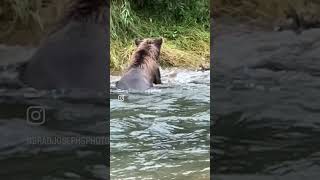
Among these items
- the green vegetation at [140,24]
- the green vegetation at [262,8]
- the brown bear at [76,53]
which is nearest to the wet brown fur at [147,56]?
the brown bear at [76,53]

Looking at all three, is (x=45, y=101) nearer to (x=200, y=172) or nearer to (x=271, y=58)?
(x=200, y=172)

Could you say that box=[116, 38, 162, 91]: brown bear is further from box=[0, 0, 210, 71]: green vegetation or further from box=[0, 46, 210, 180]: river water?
box=[0, 0, 210, 71]: green vegetation

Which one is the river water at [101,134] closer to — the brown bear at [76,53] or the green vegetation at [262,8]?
the brown bear at [76,53]

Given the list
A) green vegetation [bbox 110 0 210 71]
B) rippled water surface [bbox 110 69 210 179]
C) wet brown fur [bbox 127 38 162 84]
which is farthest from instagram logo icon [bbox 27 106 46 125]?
green vegetation [bbox 110 0 210 71]

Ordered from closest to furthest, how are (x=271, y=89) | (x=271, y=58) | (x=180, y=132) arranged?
(x=180, y=132)
(x=271, y=89)
(x=271, y=58)

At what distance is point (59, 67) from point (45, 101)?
1048 millimetres

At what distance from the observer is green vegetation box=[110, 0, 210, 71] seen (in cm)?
1033

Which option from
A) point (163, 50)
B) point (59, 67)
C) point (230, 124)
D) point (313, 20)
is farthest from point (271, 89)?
point (313, 20)

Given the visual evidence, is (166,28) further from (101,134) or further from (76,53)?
(101,134)

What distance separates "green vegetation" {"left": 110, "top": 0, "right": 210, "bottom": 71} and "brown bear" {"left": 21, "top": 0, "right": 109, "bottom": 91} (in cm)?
62

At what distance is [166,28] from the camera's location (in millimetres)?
11961

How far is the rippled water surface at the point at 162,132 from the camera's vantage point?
483 cm

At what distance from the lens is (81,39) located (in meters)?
9.55

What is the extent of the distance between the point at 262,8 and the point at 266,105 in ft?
19.3
